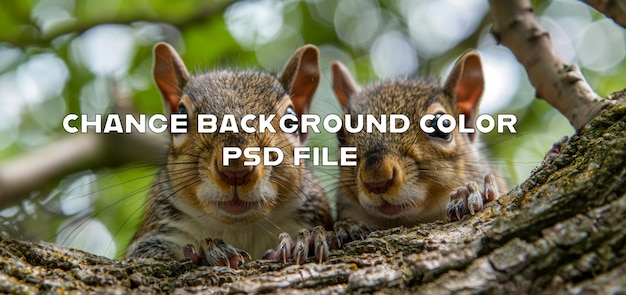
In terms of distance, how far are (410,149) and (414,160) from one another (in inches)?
2.4

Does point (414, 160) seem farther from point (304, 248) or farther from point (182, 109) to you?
point (182, 109)

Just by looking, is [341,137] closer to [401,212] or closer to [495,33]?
[401,212]

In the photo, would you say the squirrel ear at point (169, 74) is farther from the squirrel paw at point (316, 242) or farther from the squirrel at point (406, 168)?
the squirrel paw at point (316, 242)

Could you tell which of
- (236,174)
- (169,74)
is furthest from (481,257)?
(169,74)

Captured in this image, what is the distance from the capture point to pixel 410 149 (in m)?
3.07

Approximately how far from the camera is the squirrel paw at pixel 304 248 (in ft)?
7.29

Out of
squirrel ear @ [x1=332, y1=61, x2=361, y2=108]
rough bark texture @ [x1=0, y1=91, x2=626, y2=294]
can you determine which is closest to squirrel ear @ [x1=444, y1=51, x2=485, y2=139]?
squirrel ear @ [x1=332, y1=61, x2=361, y2=108]

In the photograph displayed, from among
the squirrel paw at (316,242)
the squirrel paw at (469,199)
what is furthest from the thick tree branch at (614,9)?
the squirrel paw at (316,242)

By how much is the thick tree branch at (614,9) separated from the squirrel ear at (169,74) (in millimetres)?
2057

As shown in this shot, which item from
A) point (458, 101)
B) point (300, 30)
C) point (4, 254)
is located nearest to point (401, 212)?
point (458, 101)

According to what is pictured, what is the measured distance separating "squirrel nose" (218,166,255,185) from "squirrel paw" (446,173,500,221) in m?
0.78

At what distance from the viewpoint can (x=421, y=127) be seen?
10.5ft

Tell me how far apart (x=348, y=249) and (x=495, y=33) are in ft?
4.16

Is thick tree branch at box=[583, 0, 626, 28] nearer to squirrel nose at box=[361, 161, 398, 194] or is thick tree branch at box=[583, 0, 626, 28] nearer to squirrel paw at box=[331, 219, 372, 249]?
squirrel nose at box=[361, 161, 398, 194]
